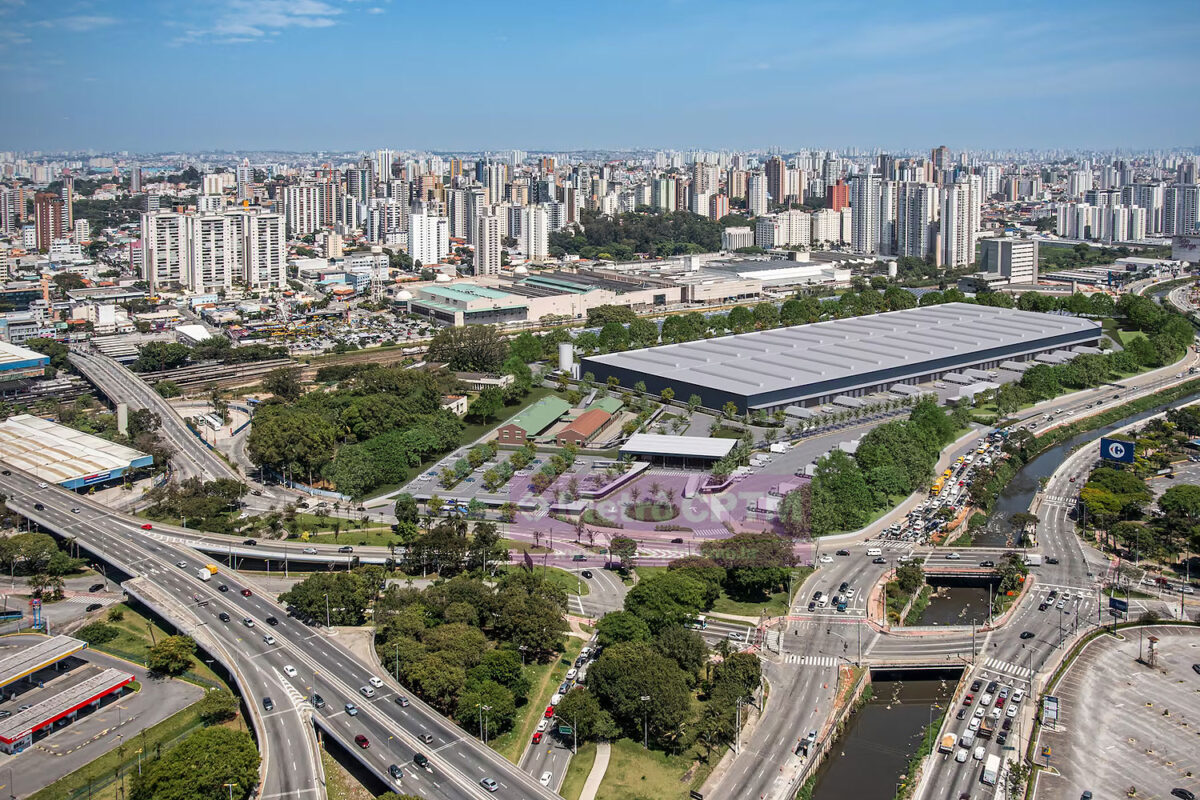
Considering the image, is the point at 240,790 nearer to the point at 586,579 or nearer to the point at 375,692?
the point at 375,692

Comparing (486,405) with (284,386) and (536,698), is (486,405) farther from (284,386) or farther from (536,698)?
(536,698)

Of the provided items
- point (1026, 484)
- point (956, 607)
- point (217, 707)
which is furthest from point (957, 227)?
point (217, 707)

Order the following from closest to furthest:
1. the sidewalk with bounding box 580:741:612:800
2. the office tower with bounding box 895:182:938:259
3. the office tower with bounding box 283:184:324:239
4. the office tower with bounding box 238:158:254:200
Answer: the sidewalk with bounding box 580:741:612:800
the office tower with bounding box 895:182:938:259
the office tower with bounding box 283:184:324:239
the office tower with bounding box 238:158:254:200

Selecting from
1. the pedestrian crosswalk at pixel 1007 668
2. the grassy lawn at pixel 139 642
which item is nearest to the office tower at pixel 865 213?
the pedestrian crosswalk at pixel 1007 668

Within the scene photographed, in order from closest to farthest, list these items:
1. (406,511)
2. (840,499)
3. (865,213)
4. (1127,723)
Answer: (1127,723), (406,511), (840,499), (865,213)

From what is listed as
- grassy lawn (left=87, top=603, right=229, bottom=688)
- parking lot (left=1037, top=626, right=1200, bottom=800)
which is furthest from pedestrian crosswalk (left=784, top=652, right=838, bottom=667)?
grassy lawn (left=87, top=603, right=229, bottom=688)

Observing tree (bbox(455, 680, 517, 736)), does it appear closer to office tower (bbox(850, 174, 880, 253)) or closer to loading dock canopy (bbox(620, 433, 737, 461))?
loading dock canopy (bbox(620, 433, 737, 461))
